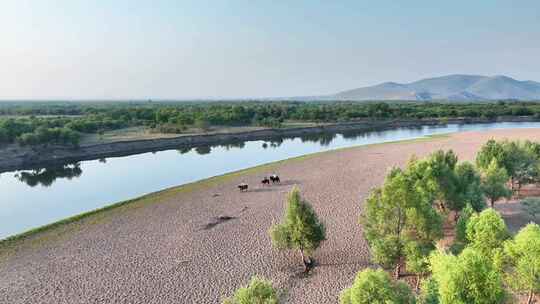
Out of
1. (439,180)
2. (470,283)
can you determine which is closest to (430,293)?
(470,283)

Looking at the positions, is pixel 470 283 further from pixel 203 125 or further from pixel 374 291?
pixel 203 125

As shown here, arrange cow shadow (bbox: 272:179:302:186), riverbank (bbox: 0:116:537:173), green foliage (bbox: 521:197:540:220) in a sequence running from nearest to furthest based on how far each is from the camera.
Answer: green foliage (bbox: 521:197:540:220) < cow shadow (bbox: 272:179:302:186) < riverbank (bbox: 0:116:537:173)

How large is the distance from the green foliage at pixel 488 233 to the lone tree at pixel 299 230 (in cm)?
840

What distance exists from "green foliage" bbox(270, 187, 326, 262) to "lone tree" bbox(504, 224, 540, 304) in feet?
32.6


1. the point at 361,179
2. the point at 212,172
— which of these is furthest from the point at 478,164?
the point at 212,172

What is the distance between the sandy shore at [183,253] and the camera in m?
20.3

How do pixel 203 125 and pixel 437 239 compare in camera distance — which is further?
pixel 203 125

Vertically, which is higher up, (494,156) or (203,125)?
(494,156)

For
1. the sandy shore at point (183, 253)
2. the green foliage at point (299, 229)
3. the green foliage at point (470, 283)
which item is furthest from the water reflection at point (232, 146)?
the green foliage at point (470, 283)

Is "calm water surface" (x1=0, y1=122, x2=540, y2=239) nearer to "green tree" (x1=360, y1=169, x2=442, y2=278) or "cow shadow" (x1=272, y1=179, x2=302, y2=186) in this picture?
"cow shadow" (x1=272, y1=179, x2=302, y2=186)

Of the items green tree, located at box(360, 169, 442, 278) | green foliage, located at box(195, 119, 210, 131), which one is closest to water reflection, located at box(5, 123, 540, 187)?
green foliage, located at box(195, 119, 210, 131)

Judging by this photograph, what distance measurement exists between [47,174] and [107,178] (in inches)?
533

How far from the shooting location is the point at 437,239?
19.8 meters

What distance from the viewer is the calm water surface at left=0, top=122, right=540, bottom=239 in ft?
133
